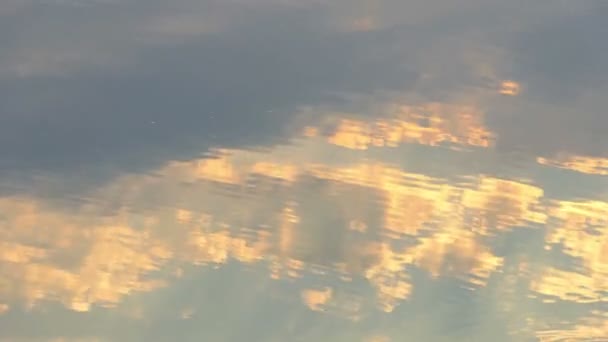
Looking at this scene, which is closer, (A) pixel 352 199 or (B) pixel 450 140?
(A) pixel 352 199

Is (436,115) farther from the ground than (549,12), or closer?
closer

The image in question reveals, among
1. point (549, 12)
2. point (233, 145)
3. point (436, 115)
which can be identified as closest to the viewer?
point (233, 145)

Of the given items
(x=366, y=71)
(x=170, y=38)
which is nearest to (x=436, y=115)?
(x=366, y=71)

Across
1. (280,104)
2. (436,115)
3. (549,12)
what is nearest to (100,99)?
(280,104)

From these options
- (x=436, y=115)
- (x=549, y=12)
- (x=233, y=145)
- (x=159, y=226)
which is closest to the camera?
(x=159, y=226)

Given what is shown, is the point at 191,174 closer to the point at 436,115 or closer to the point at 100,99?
the point at 100,99

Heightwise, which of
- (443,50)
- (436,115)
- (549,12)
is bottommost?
(436,115)

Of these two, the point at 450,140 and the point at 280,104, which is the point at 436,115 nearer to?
the point at 450,140

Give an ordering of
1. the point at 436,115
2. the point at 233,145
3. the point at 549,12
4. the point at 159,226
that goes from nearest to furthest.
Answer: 1. the point at 159,226
2. the point at 233,145
3. the point at 436,115
4. the point at 549,12

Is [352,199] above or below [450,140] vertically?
below
